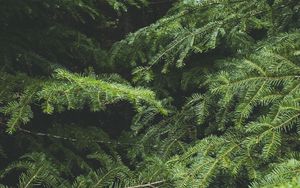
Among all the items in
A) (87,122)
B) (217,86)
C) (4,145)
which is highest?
(217,86)

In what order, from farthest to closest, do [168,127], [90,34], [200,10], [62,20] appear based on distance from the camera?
[90,34], [62,20], [200,10], [168,127]

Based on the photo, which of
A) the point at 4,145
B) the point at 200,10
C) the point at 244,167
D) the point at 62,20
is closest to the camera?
the point at 244,167

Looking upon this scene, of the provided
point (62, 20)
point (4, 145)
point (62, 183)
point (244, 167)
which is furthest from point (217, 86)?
point (62, 20)

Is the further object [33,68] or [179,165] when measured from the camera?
[33,68]

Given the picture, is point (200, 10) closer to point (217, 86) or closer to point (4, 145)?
point (217, 86)

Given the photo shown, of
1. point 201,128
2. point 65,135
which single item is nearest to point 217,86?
point 201,128

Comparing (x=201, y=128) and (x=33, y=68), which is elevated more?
(x=33, y=68)

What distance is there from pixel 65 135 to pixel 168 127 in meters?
1.15

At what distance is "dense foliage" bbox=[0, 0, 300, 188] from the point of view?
244 cm

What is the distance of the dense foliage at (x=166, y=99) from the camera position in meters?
2.44

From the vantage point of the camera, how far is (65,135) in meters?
3.90

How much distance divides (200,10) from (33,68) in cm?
196

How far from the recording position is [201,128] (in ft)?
11.0

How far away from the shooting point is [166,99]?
3359mm
